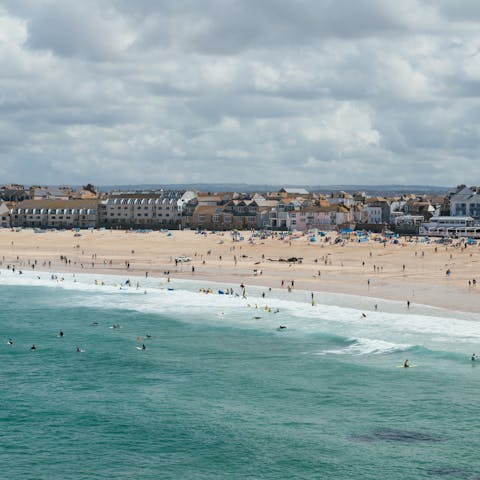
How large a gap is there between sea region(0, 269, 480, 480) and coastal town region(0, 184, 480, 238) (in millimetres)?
A: 71668

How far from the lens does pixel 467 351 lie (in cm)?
3712

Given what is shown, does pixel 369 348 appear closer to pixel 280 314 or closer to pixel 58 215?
pixel 280 314

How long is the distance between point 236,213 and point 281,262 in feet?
186

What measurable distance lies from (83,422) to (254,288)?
34863 mm

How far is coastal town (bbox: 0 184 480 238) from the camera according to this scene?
4754 inches

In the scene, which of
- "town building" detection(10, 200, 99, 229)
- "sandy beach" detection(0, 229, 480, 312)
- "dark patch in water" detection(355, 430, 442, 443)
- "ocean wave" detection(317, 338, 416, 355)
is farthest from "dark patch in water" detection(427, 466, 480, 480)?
"town building" detection(10, 200, 99, 229)

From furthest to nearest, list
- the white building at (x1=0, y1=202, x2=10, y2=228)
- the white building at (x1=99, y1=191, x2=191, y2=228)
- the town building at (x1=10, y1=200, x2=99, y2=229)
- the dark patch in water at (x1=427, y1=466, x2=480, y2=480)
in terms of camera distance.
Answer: the white building at (x1=0, y1=202, x2=10, y2=228)
the town building at (x1=10, y1=200, x2=99, y2=229)
the white building at (x1=99, y1=191, x2=191, y2=228)
the dark patch in water at (x1=427, y1=466, x2=480, y2=480)

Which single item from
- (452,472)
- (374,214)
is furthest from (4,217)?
(452,472)

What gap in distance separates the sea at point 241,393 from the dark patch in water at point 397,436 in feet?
0.22

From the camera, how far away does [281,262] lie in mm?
80438

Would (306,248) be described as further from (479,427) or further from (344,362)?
(479,427)

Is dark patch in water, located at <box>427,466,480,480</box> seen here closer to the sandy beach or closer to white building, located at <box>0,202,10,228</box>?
the sandy beach

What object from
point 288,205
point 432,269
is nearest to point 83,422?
point 432,269

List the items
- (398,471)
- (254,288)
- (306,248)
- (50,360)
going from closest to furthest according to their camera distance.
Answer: (398,471) < (50,360) < (254,288) < (306,248)
